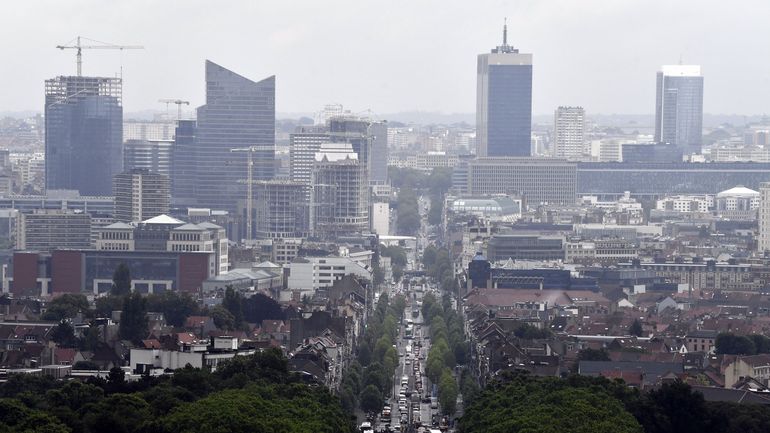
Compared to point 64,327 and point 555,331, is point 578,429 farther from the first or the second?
point 555,331

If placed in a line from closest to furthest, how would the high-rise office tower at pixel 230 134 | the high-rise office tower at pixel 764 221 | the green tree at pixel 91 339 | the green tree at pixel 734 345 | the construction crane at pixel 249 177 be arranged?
the green tree at pixel 91 339 < the green tree at pixel 734 345 < the high-rise office tower at pixel 764 221 < the construction crane at pixel 249 177 < the high-rise office tower at pixel 230 134

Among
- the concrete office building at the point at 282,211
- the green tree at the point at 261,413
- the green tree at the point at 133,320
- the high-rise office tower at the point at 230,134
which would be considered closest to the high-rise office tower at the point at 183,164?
the high-rise office tower at the point at 230,134

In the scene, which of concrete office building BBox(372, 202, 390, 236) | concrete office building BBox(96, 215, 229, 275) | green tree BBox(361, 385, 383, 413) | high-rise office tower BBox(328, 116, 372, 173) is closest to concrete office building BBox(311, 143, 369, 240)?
concrete office building BBox(372, 202, 390, 236)

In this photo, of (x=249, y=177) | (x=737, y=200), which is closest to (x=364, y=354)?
(x=249, y=177)

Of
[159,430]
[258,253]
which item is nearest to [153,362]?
[159,430]

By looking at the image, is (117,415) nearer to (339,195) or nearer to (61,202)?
(339,195)

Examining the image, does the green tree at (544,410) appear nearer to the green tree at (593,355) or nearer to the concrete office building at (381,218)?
the green tree at (593,355)

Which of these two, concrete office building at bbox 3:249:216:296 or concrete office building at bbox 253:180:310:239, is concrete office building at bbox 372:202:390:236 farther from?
concrete office building at bbox 3:249:216:296
